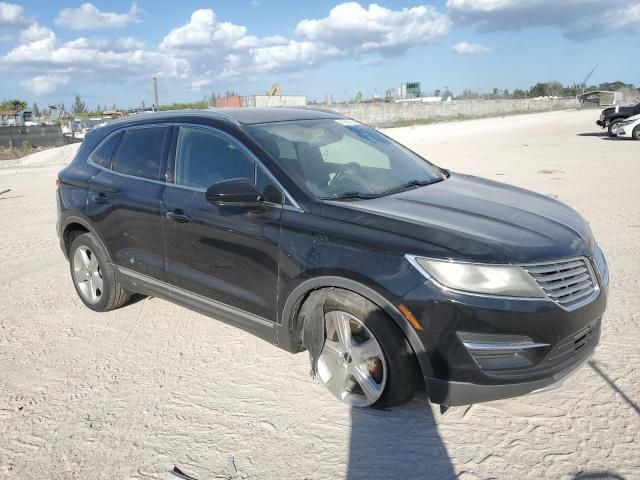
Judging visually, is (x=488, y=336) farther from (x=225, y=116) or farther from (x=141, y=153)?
(x=141, y=153)

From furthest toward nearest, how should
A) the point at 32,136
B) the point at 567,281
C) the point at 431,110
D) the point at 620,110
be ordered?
the point at 431,110 → the point at 32,136 → the point at 620,110 → the point at 567,281

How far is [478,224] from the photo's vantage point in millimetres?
3074

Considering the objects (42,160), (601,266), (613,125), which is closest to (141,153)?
(601,266)

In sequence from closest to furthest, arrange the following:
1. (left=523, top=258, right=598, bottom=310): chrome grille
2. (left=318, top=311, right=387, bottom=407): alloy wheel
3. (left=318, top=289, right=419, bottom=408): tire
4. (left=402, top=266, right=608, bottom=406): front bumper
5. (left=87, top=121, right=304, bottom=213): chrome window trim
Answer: (left=402, top=266, right=608, bottom=406): front bumper
(left=523, top=258, right=598, bottom=310): chrome grille
(left=318, top=289, right=419, bottom=408): tire
(left=318, top=311, right=387, bottom=407): alloy wheel
(left=87, top=121, right=304, bottom=213): chrome window trim

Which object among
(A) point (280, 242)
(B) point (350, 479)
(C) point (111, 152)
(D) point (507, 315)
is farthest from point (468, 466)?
(C) point (111, 152)

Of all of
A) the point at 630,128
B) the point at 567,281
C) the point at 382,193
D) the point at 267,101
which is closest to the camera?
the point at 567,281

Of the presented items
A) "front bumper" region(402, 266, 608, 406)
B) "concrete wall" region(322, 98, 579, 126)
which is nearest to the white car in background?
"concrete wall" region(322, 98, 579, 126)

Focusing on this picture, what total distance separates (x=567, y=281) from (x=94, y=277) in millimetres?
3944

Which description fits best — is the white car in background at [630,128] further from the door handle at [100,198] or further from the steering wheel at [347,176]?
the door handle at [100,198]

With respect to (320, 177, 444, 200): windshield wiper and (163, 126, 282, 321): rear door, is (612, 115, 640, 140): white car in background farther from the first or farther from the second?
(163, 126, 282, 321): rear door

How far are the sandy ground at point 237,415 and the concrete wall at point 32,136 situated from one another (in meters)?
26.9

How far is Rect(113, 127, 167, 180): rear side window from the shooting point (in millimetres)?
4293

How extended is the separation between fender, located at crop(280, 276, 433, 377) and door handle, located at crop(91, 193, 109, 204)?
2.11m

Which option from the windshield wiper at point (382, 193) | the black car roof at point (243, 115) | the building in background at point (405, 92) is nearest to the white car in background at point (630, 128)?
the black car roof at point (243, 115)
